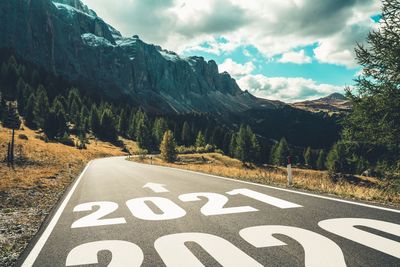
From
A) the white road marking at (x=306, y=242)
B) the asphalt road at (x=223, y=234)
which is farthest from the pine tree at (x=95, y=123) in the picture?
the white road marking at (x=306, y=242)

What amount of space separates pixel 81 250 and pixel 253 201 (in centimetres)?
443

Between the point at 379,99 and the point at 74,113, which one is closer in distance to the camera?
the point at 379,99

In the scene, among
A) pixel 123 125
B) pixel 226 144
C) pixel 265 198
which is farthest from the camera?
pixel 123 125

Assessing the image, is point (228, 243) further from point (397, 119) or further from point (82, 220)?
point (397, 119)

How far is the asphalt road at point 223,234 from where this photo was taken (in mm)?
4250

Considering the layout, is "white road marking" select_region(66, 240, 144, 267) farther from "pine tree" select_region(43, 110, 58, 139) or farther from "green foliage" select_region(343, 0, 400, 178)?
"pine tree" select_region(43, 110, 58, 139)

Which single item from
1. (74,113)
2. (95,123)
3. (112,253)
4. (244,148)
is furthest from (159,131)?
(112,253)

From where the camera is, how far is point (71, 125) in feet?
342

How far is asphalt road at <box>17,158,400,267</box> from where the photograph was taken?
4250 millimetres

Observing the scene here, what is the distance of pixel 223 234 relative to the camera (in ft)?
17.6

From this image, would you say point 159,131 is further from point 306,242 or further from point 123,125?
point 306,242

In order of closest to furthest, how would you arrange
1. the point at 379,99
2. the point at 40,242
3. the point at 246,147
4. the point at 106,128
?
the point at 40,242 < the point at 379,99 < the point at 246,147 < the point at 106,128

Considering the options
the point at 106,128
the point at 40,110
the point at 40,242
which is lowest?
the point at 40,242

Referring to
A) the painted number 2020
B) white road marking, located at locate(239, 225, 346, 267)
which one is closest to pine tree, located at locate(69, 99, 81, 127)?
the painted number 2020
